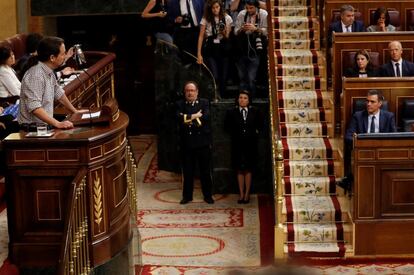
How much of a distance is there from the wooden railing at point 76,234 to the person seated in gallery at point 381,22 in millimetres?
5416

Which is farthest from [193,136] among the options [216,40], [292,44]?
[292,44]

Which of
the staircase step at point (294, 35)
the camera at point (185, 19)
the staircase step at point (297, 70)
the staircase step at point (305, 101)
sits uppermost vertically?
the camera at point (185, 19)

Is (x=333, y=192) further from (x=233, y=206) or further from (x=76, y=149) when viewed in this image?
(x=76, y=149)

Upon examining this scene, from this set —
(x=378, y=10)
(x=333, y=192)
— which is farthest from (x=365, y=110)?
(x=378, y=10)

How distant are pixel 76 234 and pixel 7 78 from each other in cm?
259

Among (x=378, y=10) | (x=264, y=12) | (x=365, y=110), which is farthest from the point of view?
(x=264, y=12)

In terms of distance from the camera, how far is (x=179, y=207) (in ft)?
35.1

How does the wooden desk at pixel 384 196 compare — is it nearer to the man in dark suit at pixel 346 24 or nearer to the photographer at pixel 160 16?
the man in dark suit at pixel 346 24

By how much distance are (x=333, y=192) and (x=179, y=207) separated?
2.16m

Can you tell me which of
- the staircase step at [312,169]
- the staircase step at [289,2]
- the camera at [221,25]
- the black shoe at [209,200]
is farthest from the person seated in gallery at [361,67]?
the staircase step at [289,2]

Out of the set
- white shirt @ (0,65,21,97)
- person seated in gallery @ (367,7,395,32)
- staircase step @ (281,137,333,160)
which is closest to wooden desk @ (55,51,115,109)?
white shirt @ (0,65,21,97)

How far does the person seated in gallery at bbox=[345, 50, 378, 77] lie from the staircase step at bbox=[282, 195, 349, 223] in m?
1.35

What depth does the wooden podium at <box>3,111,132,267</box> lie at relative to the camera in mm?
5914

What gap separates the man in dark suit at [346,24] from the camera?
1003 centimetres
